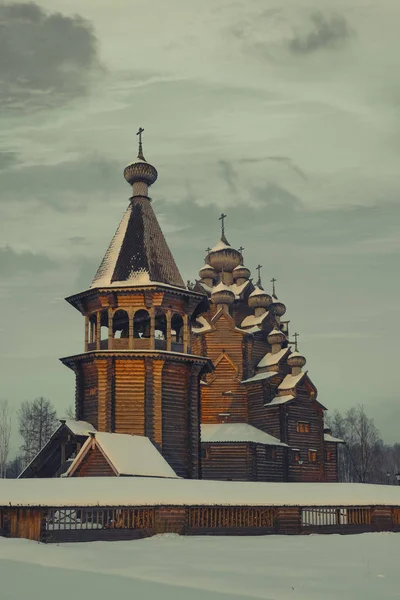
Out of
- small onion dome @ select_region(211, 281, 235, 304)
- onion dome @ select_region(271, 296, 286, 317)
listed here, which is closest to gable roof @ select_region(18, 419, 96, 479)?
small onion dome @ select_region(211, 281, 235, 304)

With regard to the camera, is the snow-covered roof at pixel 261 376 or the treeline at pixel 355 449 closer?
the snow-covered roof at pixel 261 376

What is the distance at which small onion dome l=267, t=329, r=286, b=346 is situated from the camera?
46125 millimetres

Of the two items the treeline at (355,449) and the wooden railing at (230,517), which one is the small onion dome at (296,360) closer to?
the wooden railing at (230,517)

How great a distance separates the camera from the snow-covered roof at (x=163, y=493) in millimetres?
21297

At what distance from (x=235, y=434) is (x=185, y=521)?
19.7 m

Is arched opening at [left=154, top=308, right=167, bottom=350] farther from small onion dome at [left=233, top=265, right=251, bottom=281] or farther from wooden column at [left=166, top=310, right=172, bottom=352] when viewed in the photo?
small onion dome at [left=233, top=265, right=251, bottom=281]

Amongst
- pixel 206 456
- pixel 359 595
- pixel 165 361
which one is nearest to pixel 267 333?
pixel 206 456

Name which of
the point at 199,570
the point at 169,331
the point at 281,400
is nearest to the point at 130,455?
the point at 169,331

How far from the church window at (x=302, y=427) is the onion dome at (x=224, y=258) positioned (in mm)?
11655

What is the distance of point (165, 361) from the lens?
28.6 m

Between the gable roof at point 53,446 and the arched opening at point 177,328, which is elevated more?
the arched opening at point 177,328

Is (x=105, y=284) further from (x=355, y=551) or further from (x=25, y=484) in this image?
(x=355, y=551)

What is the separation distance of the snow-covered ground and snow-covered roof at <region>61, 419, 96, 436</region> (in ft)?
22.2

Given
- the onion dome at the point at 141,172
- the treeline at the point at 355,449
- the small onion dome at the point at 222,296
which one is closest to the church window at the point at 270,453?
the small onion dome at the point at 222,296
